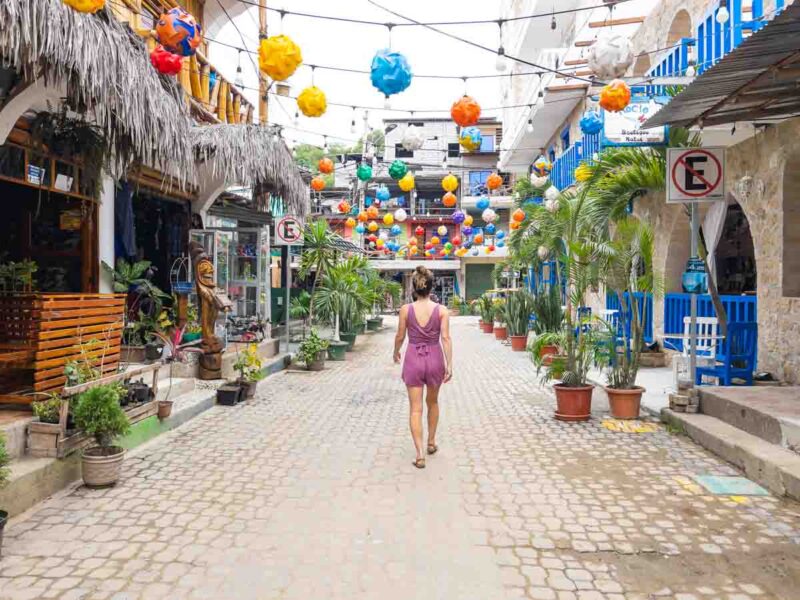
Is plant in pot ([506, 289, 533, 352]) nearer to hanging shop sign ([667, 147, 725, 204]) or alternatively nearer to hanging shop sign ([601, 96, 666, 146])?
hanging shop sign ([601, 96, 666, 146])

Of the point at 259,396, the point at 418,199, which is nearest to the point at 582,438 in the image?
the point at 259,396

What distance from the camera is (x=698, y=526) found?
4039mm

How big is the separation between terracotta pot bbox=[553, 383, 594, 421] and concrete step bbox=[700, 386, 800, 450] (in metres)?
1.18

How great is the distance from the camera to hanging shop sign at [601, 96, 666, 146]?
790 cm

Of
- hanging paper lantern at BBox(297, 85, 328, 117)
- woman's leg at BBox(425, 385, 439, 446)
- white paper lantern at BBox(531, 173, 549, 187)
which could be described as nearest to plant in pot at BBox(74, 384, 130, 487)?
woman's leg at BBox(425, 385, 439, 446)

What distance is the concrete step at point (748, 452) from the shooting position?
4578 millimetres

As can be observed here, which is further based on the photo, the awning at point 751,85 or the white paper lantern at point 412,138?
the white paper lantern at point 412,138

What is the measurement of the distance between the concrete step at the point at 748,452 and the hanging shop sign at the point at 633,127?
373cm

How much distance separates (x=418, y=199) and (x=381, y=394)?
33.3 m

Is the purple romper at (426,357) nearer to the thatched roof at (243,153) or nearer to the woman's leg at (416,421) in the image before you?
the woman's leg at (416,421)

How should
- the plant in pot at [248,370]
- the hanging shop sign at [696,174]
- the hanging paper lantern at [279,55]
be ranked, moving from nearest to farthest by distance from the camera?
the hanging paper lantern at [279,55]
the hanging shop sign at [696,174]
the plant in pot at [248,370]

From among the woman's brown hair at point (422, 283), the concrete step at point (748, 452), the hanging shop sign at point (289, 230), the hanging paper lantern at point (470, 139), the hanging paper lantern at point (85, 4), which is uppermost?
the hanging paper lantern at point (470, 139)

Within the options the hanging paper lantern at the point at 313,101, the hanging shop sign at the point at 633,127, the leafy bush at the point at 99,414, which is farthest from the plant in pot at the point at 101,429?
the hanging shop sign at the point at 633,127

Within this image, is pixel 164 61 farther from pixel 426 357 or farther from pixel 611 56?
pixel 611 56
